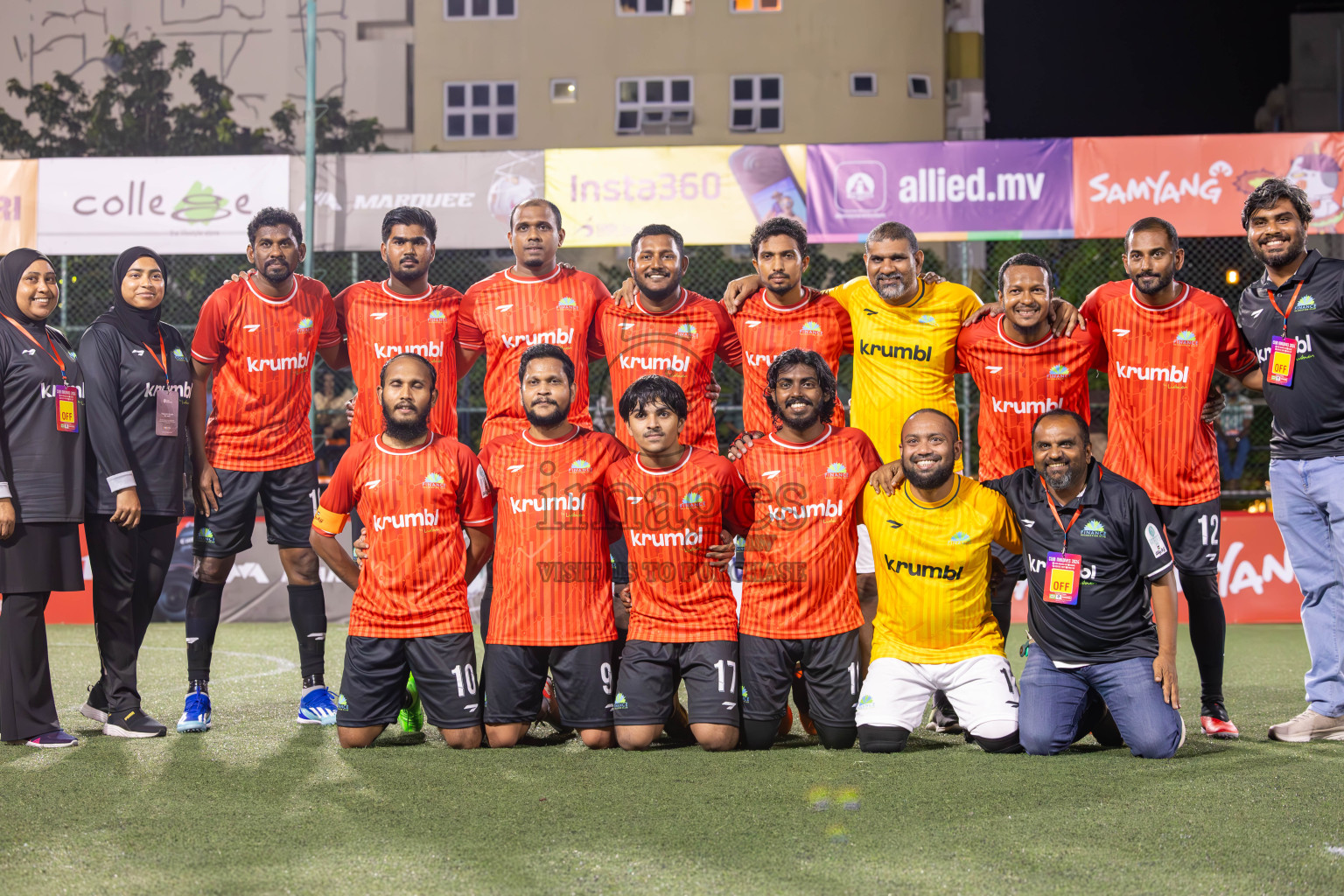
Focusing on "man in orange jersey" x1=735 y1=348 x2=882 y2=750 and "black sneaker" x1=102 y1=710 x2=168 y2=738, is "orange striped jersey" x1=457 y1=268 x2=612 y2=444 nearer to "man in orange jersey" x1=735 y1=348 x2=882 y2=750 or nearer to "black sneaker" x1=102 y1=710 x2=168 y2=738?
"man in orange jersey" x1=735 y1=348 x2=882 y2=750

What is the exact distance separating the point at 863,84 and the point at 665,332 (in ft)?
66.2

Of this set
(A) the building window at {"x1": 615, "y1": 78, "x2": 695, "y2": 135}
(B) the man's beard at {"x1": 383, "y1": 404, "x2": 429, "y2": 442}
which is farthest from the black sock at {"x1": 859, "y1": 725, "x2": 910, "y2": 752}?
(A) the building window at {"x1": 615, "y1": 78, "x2": 695, "y2": 135}

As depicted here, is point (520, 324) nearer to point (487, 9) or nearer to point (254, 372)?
point (254, 372)

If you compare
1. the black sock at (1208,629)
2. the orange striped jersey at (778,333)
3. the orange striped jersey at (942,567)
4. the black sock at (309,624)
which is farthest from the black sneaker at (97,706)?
the black sock at (1208,629)

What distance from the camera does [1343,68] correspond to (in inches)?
878

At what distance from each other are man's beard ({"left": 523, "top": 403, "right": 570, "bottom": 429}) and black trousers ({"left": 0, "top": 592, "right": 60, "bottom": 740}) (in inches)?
84.5

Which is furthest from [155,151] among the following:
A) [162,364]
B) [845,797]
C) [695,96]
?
[845,797]

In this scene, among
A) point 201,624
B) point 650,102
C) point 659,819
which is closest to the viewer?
point 659,819

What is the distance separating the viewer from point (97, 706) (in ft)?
18.3

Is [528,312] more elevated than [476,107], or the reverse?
[476,107]

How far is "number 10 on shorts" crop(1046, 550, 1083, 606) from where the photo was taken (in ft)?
15.8

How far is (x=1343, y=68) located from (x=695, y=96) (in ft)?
38.4

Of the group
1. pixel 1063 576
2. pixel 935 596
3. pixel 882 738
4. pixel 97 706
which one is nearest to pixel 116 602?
pixel 97 706

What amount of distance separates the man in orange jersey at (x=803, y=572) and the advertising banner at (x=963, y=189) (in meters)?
6.97
